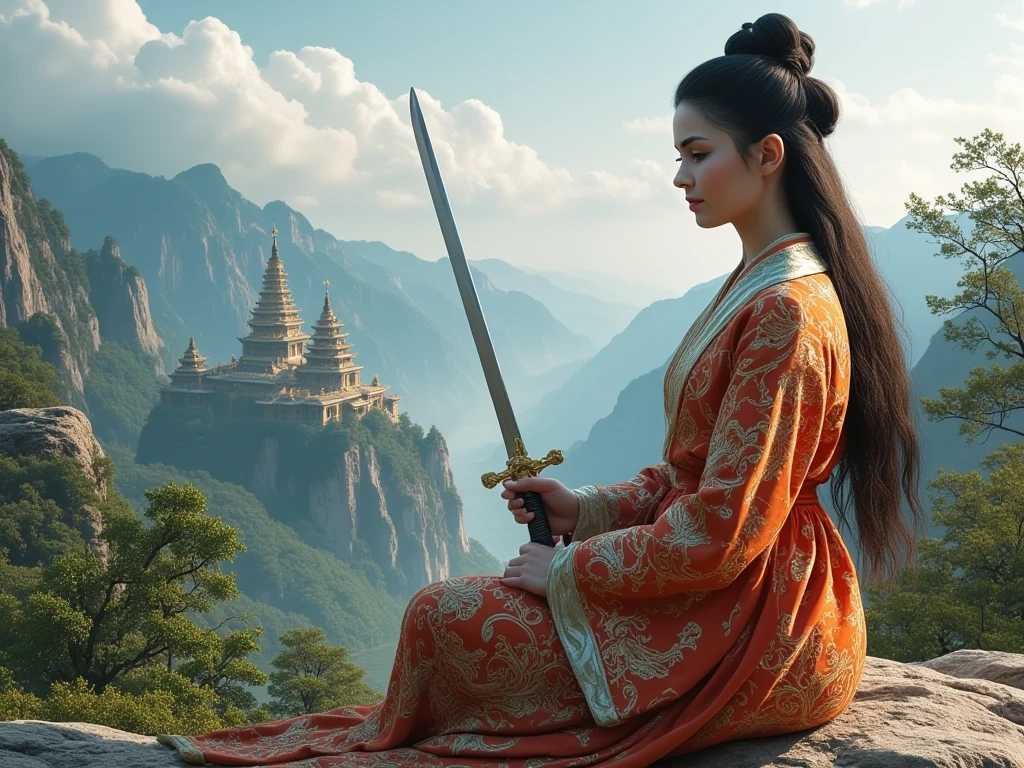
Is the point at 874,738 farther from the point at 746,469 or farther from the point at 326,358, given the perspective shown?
the point at 326,358

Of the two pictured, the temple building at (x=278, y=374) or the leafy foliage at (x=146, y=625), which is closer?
the leafy foliage at (x=146, y=625)

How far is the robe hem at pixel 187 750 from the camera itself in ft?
7.43

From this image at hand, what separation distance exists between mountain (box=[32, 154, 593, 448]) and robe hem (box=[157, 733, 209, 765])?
323 ft

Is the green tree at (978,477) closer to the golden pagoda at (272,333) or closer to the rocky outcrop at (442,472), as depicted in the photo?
the golden pagoda at (272,333)

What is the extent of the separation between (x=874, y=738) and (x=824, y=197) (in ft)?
3.91

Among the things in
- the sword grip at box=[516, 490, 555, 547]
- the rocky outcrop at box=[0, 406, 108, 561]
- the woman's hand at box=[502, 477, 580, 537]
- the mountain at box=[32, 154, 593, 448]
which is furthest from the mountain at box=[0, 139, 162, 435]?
the sword grip at box=[516, 490, 555, 547]

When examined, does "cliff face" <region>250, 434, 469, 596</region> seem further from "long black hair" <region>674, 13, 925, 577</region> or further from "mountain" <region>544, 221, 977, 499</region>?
"long black hair" <region>674, 13, 925, 577</region>

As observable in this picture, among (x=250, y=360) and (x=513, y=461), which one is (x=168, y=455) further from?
(x=513, y=461)

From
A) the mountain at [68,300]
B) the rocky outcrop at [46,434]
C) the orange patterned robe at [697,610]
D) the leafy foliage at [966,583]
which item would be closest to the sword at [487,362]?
the orange patterned robe at [697,610]

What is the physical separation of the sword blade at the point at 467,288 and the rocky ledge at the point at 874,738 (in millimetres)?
857

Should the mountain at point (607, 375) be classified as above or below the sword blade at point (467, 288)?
above

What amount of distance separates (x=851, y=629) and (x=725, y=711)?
1.17 feet

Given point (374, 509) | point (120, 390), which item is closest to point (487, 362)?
point (374, 509)

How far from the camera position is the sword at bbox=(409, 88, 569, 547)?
226 cm
